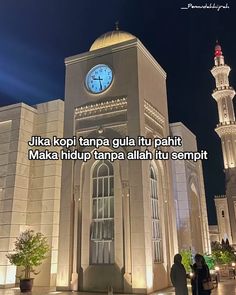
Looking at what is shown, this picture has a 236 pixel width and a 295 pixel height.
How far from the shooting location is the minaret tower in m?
30.4

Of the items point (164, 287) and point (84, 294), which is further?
→ point (164, 287)

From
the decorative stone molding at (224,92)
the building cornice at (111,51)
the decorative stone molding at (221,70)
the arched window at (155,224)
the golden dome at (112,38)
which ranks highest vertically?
the decorative stone molding at (221,70)

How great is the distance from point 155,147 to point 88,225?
3845 mm

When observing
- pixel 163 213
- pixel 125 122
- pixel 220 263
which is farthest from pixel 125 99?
pixel 220 263

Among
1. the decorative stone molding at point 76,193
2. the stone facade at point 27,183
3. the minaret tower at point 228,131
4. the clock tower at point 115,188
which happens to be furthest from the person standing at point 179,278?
the minaret tower at point 228,131

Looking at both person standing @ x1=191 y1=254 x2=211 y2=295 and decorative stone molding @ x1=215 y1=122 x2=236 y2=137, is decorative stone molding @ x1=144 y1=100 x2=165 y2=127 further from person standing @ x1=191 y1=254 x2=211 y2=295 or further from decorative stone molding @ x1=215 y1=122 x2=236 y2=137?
decorative stone molding @ x1=215 y1=122 x2=236 y2=137

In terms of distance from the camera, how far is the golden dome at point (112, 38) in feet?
42.2

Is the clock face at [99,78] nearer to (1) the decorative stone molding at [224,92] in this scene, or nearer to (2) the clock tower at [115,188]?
(2) the clock tower at [115,188]

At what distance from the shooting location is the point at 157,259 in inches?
429

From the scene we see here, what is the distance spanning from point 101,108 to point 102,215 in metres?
3.90

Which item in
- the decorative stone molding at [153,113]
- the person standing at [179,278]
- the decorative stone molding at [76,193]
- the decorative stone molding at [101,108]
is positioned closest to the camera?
the person standing at [179,278]

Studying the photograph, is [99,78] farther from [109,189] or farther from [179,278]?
[179,278]

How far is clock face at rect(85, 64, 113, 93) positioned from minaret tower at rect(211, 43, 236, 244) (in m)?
21.2

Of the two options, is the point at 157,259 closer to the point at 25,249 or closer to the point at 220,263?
the point at 25,249
